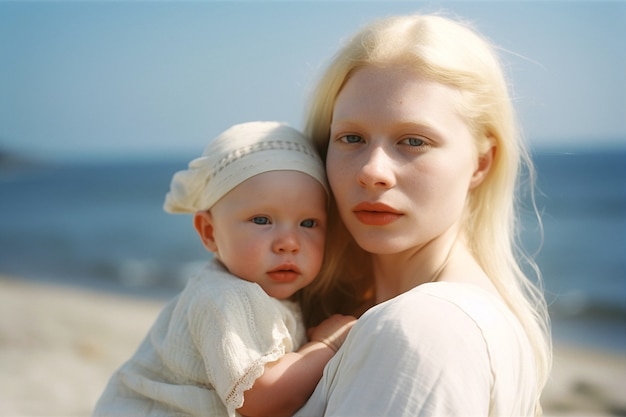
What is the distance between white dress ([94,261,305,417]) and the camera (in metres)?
2.37

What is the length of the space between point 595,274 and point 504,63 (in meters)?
14.2

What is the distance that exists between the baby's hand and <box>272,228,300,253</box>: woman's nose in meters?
0.30

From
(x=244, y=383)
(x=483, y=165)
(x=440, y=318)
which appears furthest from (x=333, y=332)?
(x=483, y=165)

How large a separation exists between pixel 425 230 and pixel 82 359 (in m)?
6.83

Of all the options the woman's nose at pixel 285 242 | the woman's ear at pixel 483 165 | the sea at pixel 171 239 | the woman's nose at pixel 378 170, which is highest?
the sea at pixel 171 239

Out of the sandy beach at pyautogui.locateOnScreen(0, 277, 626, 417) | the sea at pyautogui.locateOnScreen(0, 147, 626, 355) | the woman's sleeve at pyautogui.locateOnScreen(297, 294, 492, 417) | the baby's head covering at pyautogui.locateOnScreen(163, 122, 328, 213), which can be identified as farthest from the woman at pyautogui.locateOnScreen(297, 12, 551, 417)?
the sandy beach at pyautogui.locateOnScreen(0, 277, 626, 417)

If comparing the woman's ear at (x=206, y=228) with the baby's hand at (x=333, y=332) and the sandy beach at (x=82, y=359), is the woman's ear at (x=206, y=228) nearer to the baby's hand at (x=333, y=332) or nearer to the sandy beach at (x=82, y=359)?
the baby's hand at (x=333, y=332)

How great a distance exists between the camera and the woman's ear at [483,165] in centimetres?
278

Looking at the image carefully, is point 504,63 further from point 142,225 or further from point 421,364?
point 142,225

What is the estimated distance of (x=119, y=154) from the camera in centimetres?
7431

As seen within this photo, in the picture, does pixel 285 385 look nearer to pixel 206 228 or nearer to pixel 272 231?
pixel 272 231

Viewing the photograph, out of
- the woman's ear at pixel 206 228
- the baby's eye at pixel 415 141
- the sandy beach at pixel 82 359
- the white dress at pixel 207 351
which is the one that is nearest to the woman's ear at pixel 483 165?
the baby's eye at pixel 415 141

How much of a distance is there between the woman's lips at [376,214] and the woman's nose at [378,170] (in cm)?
8

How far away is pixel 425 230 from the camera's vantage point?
8.47 ft
